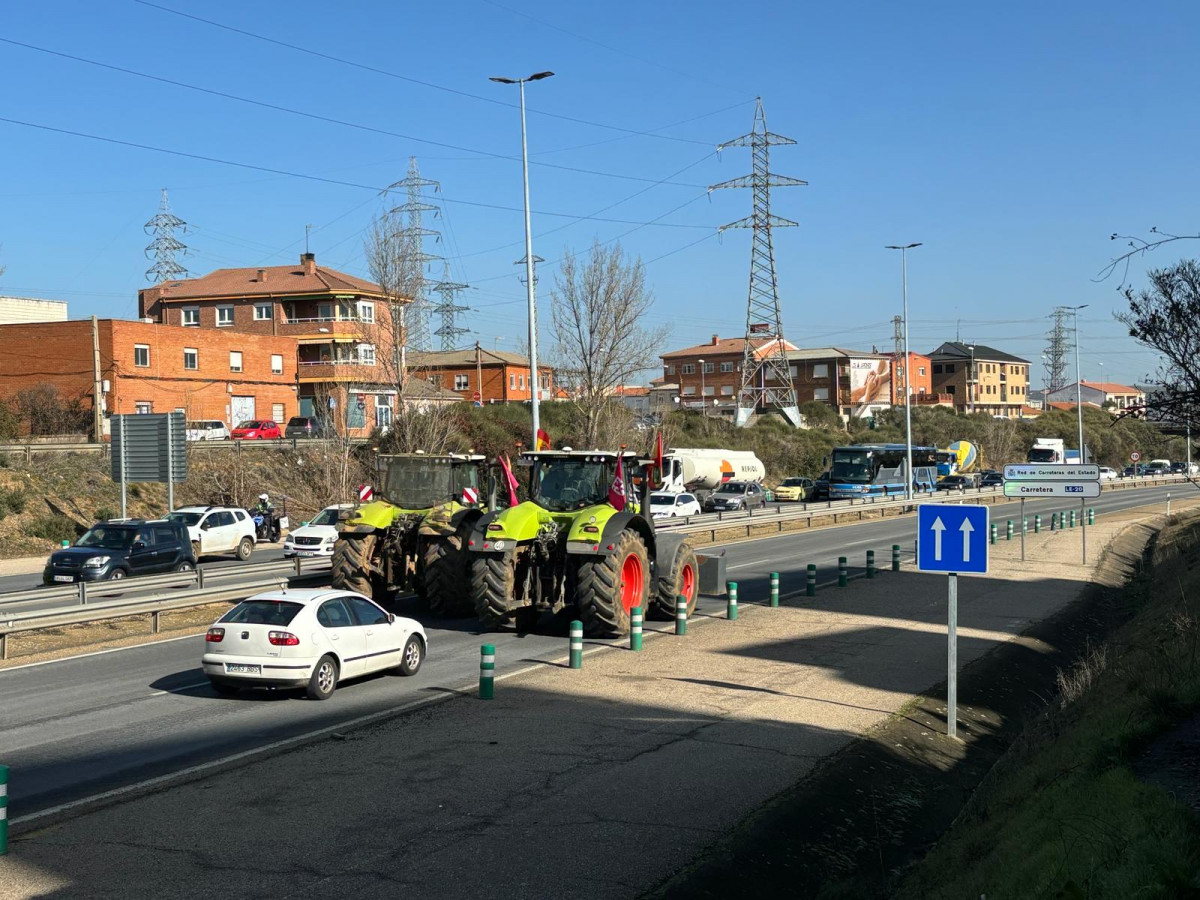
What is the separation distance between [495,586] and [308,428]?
43.3 meters

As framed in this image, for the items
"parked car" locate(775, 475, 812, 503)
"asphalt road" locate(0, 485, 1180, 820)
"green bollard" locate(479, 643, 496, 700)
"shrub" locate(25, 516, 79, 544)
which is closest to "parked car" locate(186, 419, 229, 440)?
"shrub" locate(25, 516, 79, 544)

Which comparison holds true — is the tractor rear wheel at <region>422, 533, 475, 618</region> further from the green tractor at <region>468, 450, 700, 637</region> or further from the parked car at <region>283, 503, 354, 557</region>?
the parked car at <region>283, 503, 354, 557</region>

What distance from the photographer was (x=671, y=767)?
1129cm

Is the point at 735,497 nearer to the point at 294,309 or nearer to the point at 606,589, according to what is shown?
the point at 294,309

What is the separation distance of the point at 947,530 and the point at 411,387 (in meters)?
41.6

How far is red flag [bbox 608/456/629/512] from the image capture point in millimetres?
18516

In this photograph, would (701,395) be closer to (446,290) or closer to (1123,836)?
(446,290)

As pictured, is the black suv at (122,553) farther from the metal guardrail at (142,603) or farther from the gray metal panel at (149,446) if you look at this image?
the gray metal panel at (149,446)

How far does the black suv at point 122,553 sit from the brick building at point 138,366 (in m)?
25.6

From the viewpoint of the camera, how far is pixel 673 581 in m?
20.1

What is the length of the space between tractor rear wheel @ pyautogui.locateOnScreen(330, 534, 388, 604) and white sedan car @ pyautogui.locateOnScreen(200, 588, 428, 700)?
509 centimetres

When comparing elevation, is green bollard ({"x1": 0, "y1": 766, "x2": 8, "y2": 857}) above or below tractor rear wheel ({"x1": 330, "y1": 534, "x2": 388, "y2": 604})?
below

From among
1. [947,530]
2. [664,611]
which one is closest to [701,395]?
[664,611]

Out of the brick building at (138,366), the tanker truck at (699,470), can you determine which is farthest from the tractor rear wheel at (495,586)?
the tanker truck at (699,470)
